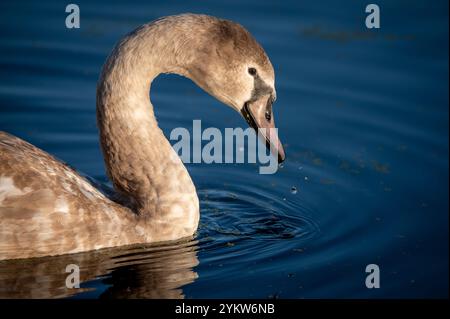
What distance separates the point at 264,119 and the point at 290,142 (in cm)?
220

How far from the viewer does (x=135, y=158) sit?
8.05 metres

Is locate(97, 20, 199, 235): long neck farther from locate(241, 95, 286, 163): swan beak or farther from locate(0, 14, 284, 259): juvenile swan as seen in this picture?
locate(241, 95, 286, 163): swan beak

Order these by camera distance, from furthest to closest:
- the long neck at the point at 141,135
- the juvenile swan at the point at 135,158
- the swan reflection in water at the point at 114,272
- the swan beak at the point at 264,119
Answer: the swan beak at the point at 264,119, the long neck at the point at 141,135, the juvenile swan at the point at 135,158, the swan reflection in water at the point at 114,272

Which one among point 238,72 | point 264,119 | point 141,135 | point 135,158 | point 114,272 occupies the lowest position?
point 114,272

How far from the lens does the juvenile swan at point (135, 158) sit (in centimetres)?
762

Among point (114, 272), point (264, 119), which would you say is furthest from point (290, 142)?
point (114, 272)

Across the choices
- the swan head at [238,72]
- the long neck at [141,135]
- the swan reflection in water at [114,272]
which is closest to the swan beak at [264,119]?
the swan head at [238,72]

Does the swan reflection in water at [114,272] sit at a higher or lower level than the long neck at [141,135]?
lower

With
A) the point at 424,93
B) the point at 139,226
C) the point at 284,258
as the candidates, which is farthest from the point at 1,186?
the point at 424,93

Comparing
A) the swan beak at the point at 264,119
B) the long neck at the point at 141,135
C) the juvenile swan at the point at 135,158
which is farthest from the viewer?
the swan beak at the point at 264,119

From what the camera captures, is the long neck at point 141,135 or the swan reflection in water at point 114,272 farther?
the long neck at point 141,135

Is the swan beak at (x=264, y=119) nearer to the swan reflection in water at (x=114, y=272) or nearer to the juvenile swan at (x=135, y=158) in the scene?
the juvenile swan at (x=135, y=158)

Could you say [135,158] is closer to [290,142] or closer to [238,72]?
[238,72]

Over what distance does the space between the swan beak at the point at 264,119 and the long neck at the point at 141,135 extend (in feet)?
2.11
